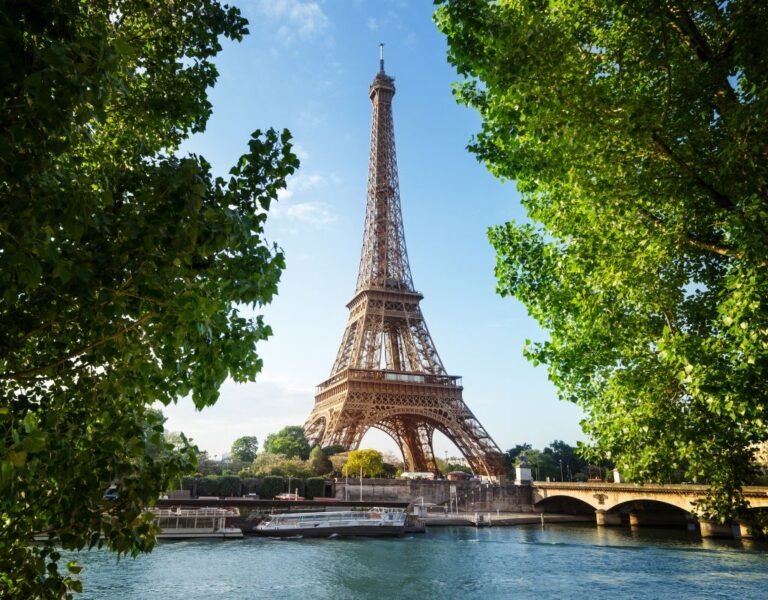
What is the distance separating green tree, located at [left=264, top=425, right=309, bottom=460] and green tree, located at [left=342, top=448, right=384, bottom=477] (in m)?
9.06

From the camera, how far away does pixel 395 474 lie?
226ft

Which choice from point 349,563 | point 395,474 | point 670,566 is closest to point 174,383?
point 349,563

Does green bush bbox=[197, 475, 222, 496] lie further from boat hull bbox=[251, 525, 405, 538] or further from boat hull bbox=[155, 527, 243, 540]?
boat hull bbox=[155, 527, 243, 540]

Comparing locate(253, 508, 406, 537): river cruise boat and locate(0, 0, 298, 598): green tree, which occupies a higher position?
locate(0, 0, 298, 598): green tree

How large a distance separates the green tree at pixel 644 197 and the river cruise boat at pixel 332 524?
3632 centimetres

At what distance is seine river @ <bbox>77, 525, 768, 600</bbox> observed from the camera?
2152 centimetres

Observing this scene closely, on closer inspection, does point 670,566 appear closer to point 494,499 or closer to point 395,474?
point 494,499

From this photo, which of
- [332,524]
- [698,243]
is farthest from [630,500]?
[698,243]

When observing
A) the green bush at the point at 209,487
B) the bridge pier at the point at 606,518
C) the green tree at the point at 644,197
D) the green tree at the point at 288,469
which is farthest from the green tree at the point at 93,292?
the bridge pier at the point at 606,518

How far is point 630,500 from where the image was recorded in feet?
173

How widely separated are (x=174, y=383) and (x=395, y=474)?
6721 cm

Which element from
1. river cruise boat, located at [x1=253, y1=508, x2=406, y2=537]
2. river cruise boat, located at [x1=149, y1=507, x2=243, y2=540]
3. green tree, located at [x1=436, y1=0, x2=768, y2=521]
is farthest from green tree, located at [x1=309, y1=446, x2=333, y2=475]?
green tree, located at [x1=436, y1=0, x2=768, y2=521]

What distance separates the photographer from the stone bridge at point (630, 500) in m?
47.3

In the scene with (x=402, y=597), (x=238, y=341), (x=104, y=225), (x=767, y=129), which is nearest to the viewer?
(x=104, y=225)
